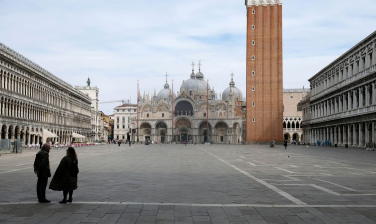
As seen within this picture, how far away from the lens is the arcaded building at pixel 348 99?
44.8 metres

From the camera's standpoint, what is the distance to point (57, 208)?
8.68 meters

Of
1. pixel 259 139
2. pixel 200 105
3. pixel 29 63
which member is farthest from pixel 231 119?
pixel 29 63

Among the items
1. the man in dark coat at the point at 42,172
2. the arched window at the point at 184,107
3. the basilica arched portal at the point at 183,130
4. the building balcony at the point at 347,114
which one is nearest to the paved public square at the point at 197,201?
the man in dark coat at the point at 42,172

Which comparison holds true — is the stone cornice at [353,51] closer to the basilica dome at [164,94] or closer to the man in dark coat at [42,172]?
the man in dark coat at [42,172]

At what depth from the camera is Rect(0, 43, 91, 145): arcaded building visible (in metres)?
46.8

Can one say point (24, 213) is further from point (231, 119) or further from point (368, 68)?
point (231, 119)

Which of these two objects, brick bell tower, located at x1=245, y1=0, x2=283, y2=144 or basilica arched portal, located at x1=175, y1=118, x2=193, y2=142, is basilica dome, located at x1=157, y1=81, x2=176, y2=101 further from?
brick bell tower, located at x1=245, y1=0, x2=283, y2=144

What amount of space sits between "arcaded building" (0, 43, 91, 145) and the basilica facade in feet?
111

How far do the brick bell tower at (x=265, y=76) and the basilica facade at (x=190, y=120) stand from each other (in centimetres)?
3248

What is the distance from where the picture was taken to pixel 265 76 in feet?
245

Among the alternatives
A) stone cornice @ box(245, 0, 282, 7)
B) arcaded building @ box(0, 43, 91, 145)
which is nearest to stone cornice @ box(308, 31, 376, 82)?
stone cornice @ box(245, 0, 282, 7)

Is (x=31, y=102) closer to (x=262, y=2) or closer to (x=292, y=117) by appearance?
(x=262, y=2)

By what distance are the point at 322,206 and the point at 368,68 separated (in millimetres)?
40440

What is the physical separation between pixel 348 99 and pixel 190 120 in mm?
63361
